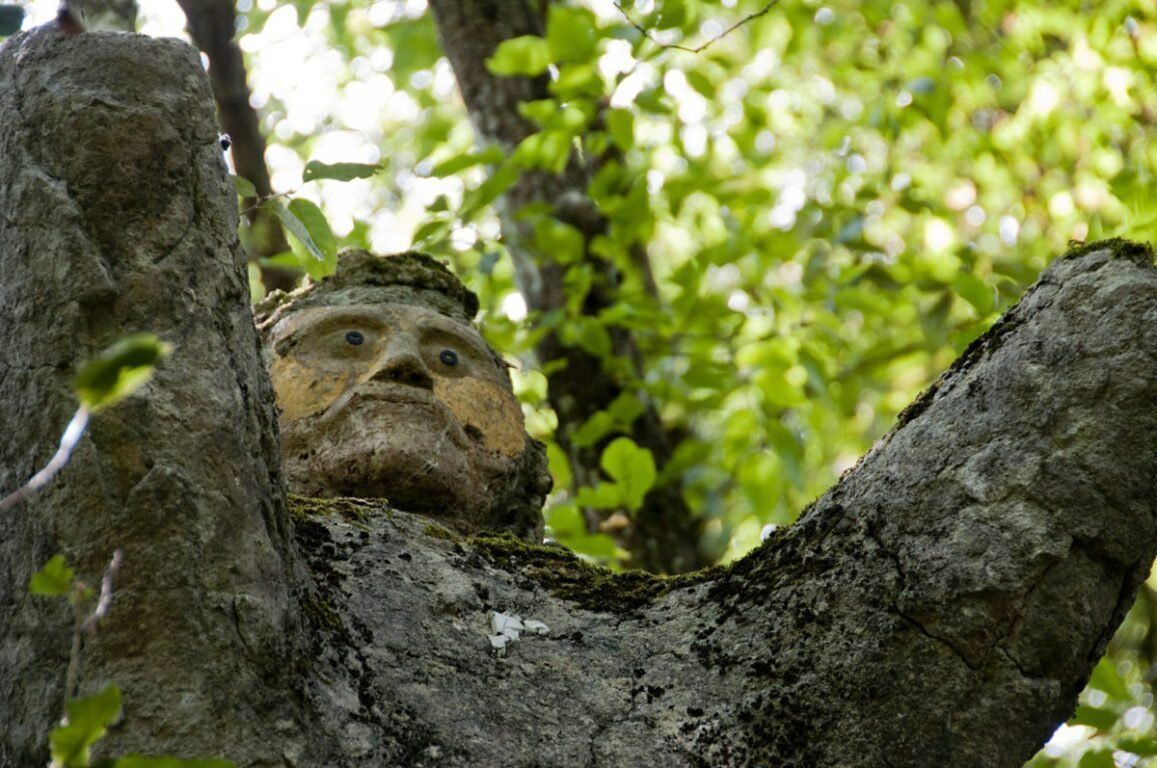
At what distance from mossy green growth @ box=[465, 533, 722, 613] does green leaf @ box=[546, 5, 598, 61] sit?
2.63 metres

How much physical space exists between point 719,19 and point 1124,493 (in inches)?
351

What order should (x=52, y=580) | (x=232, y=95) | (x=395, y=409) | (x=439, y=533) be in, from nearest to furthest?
(x=52, y=580) → (x=439, y=533) → (x=395, y=409) → (x=232, y=95)

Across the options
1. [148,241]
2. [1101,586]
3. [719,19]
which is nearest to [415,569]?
[148,241]

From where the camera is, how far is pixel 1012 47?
25.2 ft

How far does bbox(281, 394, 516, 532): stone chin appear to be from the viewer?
3203 mm

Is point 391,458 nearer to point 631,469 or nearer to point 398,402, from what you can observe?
point 398,402

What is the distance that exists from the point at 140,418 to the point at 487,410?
1705 millimetres

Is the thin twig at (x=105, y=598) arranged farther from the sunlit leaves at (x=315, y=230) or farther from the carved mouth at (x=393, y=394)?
the carved mouth at (x=393, y=394)

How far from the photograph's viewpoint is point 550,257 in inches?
239

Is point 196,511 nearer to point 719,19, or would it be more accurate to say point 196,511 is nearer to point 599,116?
point 599,116

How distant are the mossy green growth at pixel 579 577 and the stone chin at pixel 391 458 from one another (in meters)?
0.40

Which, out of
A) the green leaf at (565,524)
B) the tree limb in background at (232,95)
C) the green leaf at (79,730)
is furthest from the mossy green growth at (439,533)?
the tree limb in background at (232,95)

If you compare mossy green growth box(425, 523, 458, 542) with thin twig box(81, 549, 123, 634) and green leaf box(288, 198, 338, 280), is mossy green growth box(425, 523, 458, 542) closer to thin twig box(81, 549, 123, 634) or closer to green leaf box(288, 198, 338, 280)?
green leaf box(288, 198, 338, 280)

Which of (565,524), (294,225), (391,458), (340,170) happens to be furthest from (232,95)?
(294,225)
